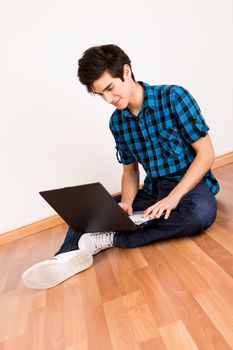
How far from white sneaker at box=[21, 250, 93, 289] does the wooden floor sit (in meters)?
0.03

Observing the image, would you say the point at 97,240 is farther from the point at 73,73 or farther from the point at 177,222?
the point at 73,73

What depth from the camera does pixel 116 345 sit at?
2.73 feet

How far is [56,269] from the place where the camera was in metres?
1.20

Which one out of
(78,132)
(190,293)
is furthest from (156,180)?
(78,132)

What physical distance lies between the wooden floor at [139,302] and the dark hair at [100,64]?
0.69 meters

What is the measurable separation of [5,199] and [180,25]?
1.51 m

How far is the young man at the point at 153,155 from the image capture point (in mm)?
1176

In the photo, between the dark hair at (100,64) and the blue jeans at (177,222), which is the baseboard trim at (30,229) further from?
the dark hair at (100,64)

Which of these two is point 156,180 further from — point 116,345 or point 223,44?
point 223,44

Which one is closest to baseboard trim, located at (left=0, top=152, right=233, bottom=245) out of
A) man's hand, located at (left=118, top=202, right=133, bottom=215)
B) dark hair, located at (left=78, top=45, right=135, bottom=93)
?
man's hand, located at (left=118, top=202, right=133, bottom=215)

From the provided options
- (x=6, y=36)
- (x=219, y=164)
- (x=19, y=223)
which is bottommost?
(x=219, y=164)

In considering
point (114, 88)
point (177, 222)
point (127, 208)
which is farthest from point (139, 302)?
point (114, 88)

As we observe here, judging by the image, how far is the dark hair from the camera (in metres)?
1.14

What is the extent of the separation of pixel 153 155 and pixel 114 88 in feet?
1.11
